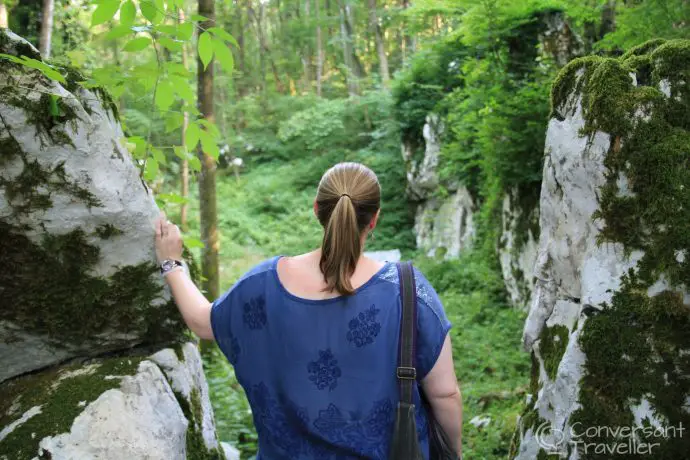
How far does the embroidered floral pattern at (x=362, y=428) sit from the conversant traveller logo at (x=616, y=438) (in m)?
1.24

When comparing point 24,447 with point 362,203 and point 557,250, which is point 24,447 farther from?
point 557,250

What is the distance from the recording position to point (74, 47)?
6469 millimetres

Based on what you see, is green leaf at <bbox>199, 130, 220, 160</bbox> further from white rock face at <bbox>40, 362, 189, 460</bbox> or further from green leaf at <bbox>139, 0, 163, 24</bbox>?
white rock face at <bbox>40, 362, 189, 460</bbox>

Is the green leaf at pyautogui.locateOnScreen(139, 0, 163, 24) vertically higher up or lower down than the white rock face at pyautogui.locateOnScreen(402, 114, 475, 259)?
higher up

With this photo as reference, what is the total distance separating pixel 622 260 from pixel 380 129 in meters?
17.8

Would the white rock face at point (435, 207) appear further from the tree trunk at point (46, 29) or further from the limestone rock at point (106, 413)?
the limestone rock at point (106, 413)

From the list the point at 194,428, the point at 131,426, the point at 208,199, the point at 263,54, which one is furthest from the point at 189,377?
the point at 263,54

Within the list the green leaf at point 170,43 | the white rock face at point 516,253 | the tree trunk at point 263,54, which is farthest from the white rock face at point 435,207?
the tree trunk at point 263,54

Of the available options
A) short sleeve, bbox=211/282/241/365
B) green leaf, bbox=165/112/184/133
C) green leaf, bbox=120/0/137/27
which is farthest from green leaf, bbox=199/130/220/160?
short sleeve, bbox=211/282/241/365

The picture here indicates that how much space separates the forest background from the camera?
2861 millimetres

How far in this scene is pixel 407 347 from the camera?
193cm

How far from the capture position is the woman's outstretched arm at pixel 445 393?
2.02 metres

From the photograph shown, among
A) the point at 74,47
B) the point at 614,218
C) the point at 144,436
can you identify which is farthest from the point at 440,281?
the point at 144,436

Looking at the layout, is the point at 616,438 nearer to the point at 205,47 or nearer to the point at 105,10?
the point at 205,47
